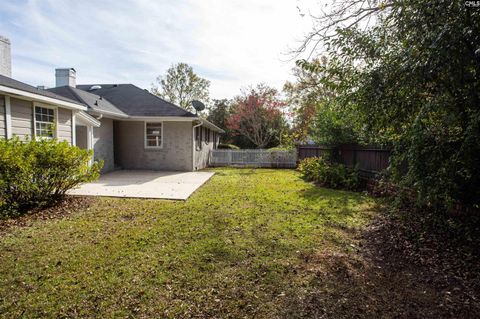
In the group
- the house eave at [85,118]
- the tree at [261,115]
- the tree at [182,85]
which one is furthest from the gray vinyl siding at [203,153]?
the tree at [182,85]

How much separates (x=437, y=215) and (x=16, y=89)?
9226 millimetres

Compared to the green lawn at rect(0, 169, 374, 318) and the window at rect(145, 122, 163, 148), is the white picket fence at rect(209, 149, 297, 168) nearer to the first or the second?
the window at rect(145, 122, 163, 148)

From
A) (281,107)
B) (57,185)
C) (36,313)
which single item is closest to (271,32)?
(57,185)

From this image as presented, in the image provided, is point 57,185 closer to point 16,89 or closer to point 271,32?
point 16,89

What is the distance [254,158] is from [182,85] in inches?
693

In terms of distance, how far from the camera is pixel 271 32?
788 centimetres

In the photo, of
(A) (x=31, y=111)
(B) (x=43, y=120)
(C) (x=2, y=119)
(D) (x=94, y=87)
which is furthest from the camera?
(D) (x=94, y=87)

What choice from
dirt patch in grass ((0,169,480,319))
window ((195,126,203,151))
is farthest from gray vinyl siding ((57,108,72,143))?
window ((195,126,203,151))

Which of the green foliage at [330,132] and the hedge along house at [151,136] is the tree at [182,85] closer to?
the hedge along house at [151,136]

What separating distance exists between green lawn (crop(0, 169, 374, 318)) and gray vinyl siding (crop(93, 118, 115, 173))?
227 inches

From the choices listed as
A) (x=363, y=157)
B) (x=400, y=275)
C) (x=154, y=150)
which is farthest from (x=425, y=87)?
(x=154, y=150)

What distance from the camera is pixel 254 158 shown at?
17.0 metres

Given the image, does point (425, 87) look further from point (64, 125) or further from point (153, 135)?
point (153, 135)

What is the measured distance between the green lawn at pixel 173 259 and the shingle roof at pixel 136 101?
7530 millimetres
